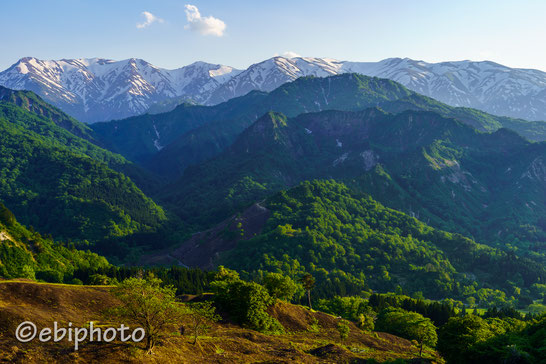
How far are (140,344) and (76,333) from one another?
29.1 feet

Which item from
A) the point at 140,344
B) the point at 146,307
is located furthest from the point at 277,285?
the point at 146,307

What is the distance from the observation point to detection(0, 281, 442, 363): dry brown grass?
5162 centimetres

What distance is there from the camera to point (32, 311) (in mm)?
60688

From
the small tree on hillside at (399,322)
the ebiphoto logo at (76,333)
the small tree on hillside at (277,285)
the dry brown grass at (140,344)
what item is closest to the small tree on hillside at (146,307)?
the dry brown grass at (140,344)

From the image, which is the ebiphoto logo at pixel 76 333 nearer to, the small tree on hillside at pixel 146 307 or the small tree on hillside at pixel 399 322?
the small tree on hillside at pixel 146 307

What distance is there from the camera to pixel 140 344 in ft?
186

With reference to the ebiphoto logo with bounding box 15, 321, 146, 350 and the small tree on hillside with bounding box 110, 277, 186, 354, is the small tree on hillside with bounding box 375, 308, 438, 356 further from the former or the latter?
the ebiphoto logo with bounding box 15, 321, 146, 350

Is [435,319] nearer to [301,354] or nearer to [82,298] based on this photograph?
[301,354]

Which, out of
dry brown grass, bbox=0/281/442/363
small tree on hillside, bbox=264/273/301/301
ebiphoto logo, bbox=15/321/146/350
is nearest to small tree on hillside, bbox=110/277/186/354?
dry brown grass, bbox=0/281/442/363

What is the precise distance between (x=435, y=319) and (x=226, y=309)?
293 feet

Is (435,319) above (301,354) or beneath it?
beneath

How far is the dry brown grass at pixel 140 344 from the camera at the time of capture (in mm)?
51625

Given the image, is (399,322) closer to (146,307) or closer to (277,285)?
(277,285)

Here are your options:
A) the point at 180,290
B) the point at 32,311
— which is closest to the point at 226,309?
the point at 32,311
